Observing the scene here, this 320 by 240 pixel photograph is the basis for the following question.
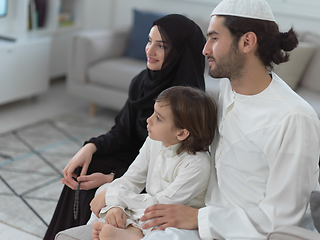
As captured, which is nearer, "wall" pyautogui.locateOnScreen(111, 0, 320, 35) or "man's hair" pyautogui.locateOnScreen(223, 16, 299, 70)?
"man's hair" pyautogui.locateOnScreen(223, 16, 299, 70)

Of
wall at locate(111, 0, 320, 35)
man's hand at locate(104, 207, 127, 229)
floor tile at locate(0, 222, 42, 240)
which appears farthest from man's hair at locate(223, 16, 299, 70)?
wall at locate(111, 0, 320, 35)

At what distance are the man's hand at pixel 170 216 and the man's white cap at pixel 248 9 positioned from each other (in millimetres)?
619

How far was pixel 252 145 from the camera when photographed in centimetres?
116

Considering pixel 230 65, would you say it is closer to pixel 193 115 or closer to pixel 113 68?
pixel 193 115

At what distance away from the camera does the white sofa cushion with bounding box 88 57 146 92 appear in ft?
10.6

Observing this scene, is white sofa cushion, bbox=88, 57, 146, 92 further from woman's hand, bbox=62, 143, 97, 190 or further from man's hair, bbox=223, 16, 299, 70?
man's hair, bbox=223, 16, 299, 70

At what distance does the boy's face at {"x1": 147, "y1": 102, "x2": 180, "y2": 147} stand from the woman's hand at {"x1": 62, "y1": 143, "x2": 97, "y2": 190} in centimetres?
35

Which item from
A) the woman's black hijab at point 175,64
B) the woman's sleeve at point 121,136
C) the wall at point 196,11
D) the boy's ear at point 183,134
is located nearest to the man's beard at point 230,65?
the boy's ear at point 183,134

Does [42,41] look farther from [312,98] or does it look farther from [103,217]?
[103,217]

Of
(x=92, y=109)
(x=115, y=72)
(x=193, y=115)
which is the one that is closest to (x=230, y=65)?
(x=193, y=115)

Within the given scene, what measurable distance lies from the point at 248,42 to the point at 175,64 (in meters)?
0.49

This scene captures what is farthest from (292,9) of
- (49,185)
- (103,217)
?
(103,217)

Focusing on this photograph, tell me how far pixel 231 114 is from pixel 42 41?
2659mm

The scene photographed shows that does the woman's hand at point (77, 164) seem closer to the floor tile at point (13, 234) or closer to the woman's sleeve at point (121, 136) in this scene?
the woman's sleeve at point (121, 136)
